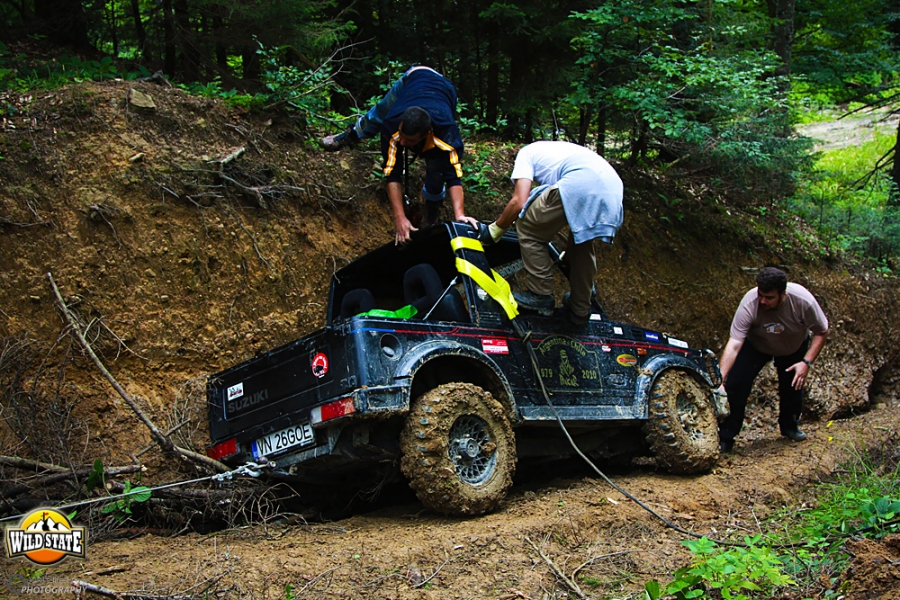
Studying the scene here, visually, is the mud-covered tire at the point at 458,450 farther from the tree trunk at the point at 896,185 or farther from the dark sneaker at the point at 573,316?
the tree trunk at the point at 896,185

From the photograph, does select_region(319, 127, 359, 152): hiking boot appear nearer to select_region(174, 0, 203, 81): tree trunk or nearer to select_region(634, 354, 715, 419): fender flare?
select_region(174, 0, 203, 81): tree trunk

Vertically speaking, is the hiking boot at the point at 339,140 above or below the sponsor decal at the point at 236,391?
above

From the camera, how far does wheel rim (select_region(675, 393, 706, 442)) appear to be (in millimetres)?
7195

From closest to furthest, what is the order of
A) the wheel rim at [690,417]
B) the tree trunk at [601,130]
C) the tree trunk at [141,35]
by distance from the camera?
1. the wheel rim at [690,417]
2. the tree trunk at [141,35]
3. the tree trunk at [601,130]

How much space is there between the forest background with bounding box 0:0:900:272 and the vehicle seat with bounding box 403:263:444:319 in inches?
134

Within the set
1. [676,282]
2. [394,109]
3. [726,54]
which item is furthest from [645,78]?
[394,109]

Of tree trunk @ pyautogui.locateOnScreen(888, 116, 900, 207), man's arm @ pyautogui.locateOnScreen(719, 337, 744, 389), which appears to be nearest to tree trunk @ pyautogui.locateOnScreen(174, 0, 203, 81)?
man's arm @ pyautogui.locateOnScreen(719, 337, 744, 389)

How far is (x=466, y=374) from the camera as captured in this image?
5.88m

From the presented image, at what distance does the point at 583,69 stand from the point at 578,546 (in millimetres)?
6780

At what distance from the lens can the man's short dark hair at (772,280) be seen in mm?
7371

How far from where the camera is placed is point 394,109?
24.8ft

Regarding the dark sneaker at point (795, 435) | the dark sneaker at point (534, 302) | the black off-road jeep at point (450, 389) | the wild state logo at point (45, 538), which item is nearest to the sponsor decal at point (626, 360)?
the black off-road jeep at point (450, 389)

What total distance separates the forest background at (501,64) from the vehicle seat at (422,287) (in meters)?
3.40

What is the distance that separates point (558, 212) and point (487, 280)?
30.4 inches
